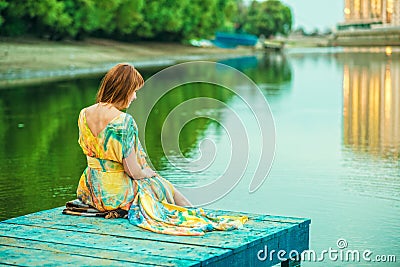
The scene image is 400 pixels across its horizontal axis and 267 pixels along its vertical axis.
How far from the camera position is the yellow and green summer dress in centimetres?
635

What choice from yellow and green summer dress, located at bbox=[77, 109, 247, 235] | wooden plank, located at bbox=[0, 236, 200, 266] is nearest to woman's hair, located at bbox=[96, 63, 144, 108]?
yellow and green summer dress, located at bbox=[77, 109, 247, 235]

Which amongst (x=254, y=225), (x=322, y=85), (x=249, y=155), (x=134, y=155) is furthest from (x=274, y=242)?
(x=322, y=85)

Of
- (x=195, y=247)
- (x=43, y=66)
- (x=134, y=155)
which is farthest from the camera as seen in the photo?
(x=43, y=66)

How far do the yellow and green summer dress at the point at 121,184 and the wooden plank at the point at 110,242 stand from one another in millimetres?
407

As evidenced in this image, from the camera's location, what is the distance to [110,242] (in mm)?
5809

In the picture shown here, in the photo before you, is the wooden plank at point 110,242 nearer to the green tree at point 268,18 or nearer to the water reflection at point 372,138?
the water reflection at point 372,138

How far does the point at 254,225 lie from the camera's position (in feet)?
20.4

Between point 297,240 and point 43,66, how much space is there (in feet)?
97.4

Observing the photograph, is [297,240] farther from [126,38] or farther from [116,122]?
[126,38]

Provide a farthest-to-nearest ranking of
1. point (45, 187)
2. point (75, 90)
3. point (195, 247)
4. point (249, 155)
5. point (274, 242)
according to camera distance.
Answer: point (75, 90) → point (249, 155) → point (45, 187) → point (274, 242) → point (195, 247)

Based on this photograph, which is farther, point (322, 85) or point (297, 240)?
point (322, 85)

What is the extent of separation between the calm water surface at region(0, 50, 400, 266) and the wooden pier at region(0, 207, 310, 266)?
40.3 inches

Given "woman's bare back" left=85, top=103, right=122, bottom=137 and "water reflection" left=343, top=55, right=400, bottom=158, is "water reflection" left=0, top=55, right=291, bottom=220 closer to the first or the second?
"water reflection" left=343, top=55, right=400, bottom=158

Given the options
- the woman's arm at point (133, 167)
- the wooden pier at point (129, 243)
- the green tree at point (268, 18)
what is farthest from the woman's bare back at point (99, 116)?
the green tree at point (268, 18)
